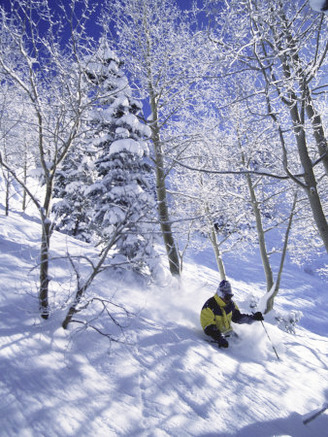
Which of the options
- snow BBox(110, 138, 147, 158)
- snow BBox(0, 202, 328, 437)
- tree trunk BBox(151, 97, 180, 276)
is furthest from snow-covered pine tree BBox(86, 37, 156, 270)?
snow BBox(0, 202, 328, 437)

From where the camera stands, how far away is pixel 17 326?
265 cm

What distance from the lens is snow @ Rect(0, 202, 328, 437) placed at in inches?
78.5

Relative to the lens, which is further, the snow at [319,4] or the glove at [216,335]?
the glove at [216,335]

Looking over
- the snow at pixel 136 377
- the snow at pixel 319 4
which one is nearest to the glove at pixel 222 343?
the snow at pixel 136 377

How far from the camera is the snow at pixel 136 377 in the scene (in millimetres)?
1995

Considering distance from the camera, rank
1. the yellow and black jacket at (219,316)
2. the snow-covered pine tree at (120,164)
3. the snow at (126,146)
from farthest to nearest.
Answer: the snow at (126,146) < the snow-covered pine tree at (120,164) < the yellow and black jacket at (219,316)

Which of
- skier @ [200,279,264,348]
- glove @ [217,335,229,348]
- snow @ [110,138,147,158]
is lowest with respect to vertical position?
glove @ [217,335,229,348]

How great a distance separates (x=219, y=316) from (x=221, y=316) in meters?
0.05

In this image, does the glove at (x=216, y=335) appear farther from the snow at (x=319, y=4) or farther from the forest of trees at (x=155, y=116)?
the snow at (x=319, y=4)

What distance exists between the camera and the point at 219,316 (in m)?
4.40

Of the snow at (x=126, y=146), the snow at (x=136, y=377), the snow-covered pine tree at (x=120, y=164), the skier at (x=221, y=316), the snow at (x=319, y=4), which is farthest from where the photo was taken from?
the snow at (x=126, y=146)

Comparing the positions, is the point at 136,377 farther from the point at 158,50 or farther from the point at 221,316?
the point at 158,50

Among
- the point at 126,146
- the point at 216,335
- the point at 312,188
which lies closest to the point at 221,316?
the point at 216,335

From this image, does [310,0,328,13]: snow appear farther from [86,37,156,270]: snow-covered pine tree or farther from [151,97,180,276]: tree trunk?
[151,97,180,276]: tree trunk
